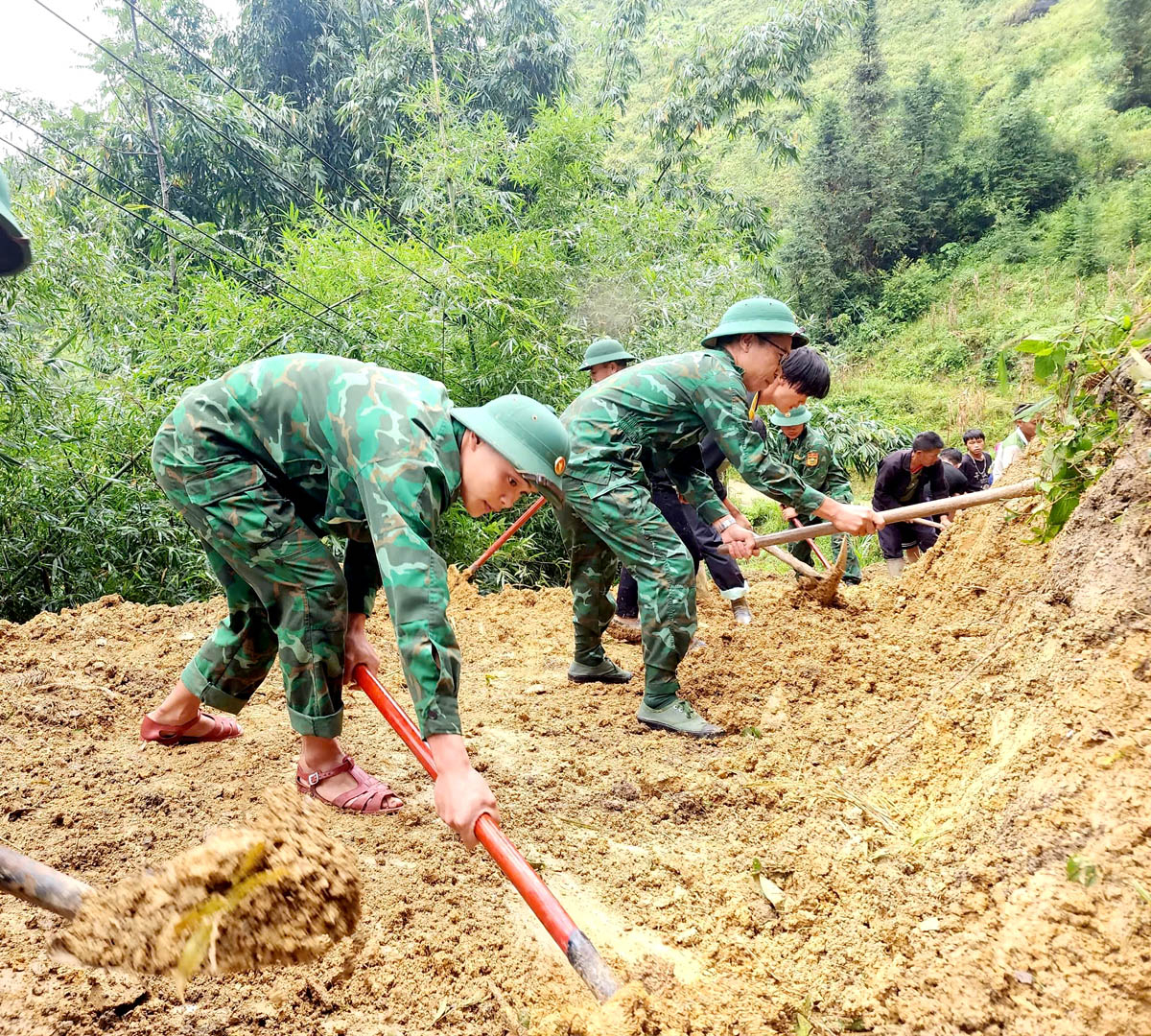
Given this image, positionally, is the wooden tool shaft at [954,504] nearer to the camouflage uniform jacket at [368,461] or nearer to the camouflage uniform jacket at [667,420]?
the camouflage uniform jacket at [667,420]

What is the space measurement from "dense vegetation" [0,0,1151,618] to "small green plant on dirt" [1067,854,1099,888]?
2592 mm

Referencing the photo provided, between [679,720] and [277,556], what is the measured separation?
1.79 m

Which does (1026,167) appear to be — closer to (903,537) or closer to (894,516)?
(903,537)

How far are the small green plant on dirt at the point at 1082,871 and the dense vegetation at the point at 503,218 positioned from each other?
2592mm

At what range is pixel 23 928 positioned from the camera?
191 centimetres

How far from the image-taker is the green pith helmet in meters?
3.58

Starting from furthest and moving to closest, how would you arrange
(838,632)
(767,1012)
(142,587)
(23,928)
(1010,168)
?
(1010,168)
(142,587)
(838,632)
(23,928)
(767,1012)

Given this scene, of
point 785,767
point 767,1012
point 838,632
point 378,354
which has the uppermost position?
point 378,354

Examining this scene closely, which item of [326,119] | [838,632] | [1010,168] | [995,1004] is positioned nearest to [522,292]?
[838,632]

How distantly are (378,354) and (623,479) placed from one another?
4.08 m

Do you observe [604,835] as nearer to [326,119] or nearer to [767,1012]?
[767,1012]

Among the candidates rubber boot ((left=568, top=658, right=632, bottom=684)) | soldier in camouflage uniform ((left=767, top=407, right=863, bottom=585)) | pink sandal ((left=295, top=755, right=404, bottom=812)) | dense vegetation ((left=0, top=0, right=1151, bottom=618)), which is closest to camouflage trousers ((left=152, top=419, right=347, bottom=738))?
pink sandal ((left=295, top=755, right=404, bottom=812))

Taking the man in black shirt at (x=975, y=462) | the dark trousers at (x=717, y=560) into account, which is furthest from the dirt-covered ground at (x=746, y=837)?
the man in black shirt at (x=975, y=462)

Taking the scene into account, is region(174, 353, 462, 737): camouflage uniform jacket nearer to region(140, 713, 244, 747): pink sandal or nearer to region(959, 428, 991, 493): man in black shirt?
region(140, 713, 244, 747): pink sandal
